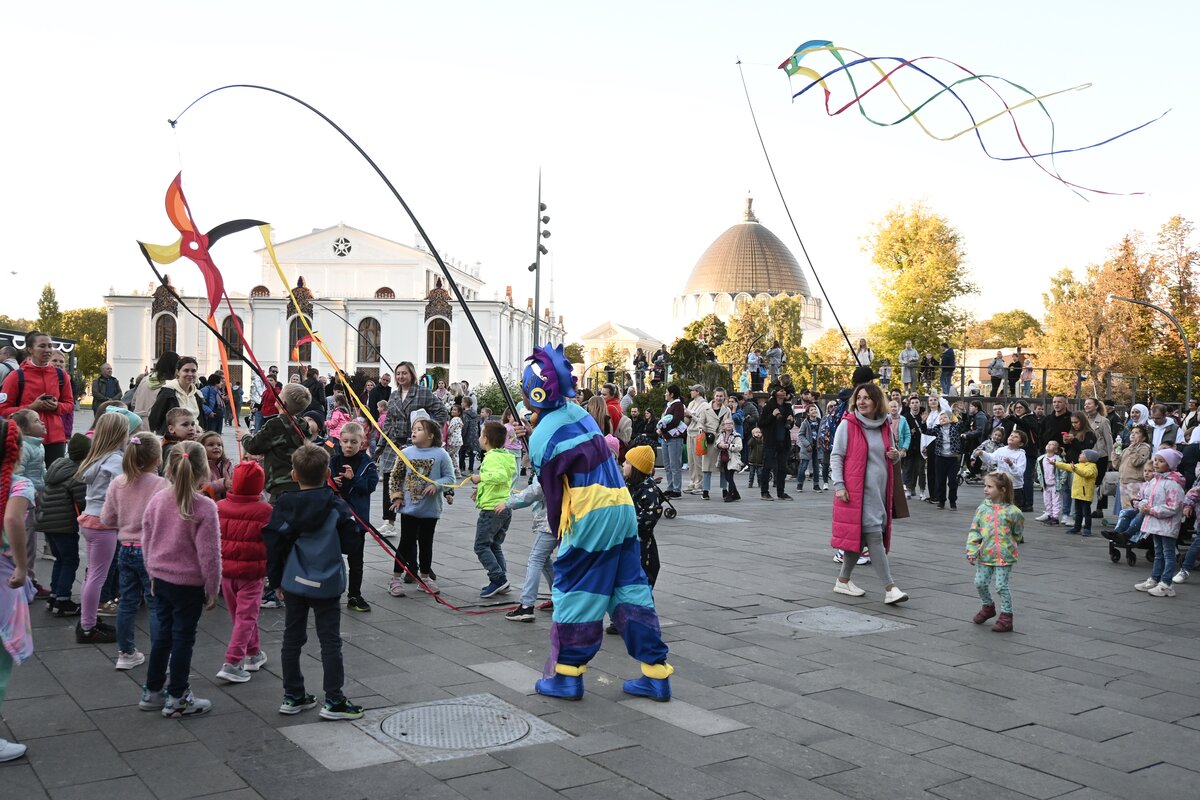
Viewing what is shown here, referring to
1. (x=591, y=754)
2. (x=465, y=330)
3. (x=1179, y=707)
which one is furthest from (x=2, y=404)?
(x=465, y=330)

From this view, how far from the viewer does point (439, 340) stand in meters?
75.1

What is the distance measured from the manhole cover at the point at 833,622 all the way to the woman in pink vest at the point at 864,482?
0.55 meters

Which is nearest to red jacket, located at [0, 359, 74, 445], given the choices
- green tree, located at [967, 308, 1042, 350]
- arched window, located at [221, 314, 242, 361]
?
arched window, located at [221, 314, 242, 361]

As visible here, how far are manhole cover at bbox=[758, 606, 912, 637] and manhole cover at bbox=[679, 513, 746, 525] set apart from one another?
17.6ft

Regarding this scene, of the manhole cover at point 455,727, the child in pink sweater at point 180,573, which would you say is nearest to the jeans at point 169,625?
the child in pink sweater at point 180,573

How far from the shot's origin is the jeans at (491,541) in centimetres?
800

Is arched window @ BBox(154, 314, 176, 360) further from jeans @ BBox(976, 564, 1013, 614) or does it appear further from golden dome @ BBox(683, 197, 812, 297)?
golden dome @ BBox(683, 197, 812, 297)

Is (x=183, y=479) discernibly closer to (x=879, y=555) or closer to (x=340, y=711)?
(x=340, y=711)

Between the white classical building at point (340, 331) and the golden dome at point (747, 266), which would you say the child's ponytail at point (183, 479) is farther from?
the golden dome at point (747, 266)

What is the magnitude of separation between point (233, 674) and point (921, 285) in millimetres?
45120

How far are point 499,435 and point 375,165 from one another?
219cm

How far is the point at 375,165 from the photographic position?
7328mm

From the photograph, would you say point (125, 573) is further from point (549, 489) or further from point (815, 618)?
point (815, 618)

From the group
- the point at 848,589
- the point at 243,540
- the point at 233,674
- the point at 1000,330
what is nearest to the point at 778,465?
the point at 848,589
